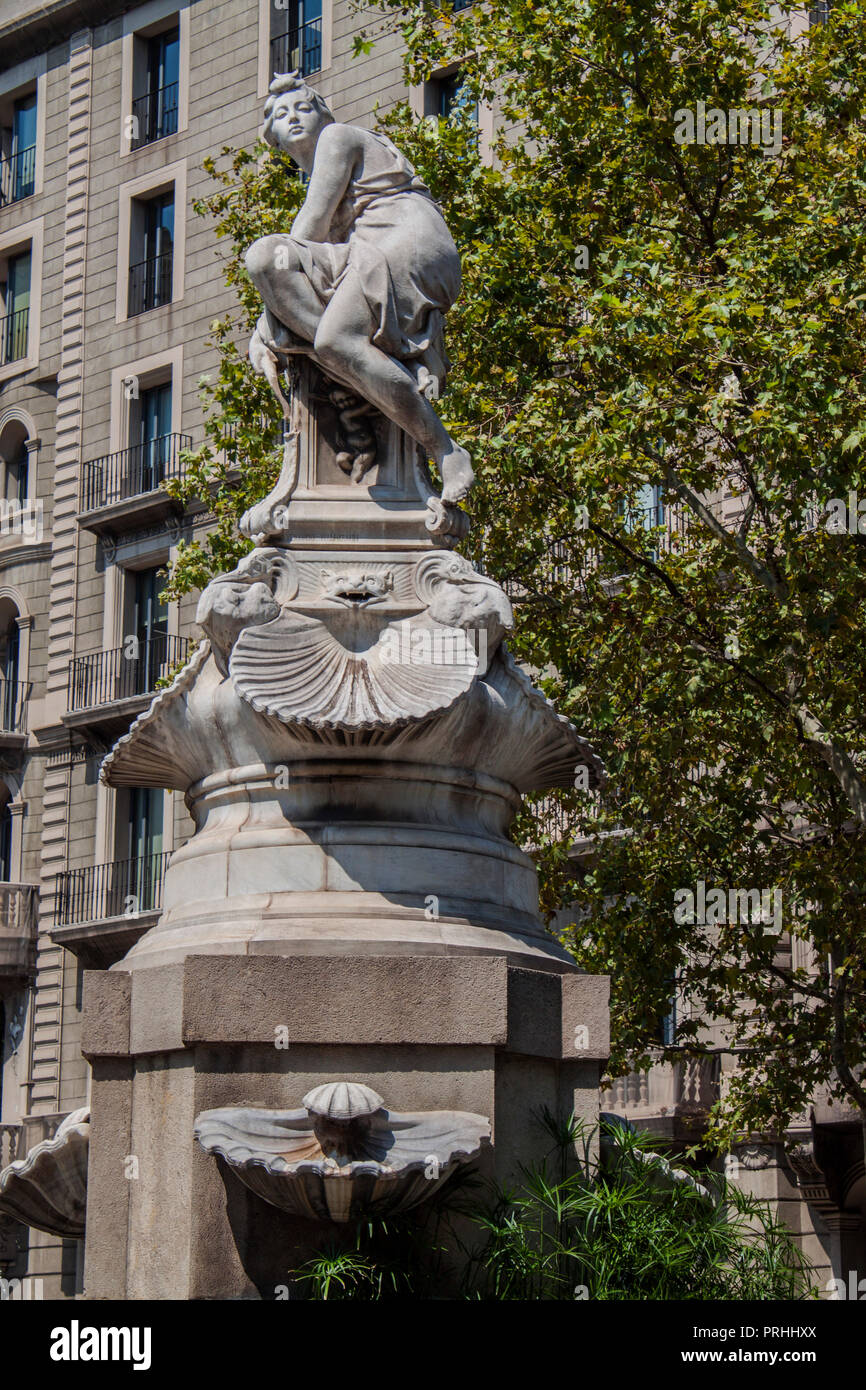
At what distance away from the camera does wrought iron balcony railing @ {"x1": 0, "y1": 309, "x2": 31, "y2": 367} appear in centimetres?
4431

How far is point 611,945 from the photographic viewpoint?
62.1 ft

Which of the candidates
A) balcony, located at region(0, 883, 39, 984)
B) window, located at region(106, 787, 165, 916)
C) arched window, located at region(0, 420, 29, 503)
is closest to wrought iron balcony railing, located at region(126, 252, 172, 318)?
arched window, located at region(0, 420, 29, 503)

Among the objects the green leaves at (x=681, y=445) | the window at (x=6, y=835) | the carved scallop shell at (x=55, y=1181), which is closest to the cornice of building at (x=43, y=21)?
the window at (x=6, y=835)

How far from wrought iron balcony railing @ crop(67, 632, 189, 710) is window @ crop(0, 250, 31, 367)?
7853 millimetres

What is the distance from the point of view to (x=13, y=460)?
43.8 meters

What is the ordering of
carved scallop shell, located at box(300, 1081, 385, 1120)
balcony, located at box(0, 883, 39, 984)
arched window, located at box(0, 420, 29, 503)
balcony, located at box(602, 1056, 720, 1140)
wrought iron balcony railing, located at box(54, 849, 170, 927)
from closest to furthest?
carved scallop shell, located at box(300, 1081, 385, 1120) < balcony, located at box(602, 1056, 720, 1140) < wrought iron balcony railing, located at box(54, 849, 170, 927) < balcony, located at box(0, 883, 39, 984) < arched window, located at box(0, 420, 29, 503)

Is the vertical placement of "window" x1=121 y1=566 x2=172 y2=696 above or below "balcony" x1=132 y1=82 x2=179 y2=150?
below

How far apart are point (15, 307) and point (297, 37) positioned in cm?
924

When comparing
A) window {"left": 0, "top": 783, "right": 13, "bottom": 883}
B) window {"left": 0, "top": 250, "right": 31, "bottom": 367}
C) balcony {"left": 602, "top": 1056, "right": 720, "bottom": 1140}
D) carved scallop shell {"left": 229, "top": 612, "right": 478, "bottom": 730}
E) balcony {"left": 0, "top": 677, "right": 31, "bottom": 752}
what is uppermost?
window {"left": 0, "top": 250, "right": 31, "bottom": 367}

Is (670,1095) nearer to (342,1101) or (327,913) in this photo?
(327,913)

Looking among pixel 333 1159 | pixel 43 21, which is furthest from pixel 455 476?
pixel 43 21

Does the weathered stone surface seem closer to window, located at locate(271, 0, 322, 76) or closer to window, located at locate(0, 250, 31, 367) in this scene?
window, located at locate(271, 0, 322, 76)

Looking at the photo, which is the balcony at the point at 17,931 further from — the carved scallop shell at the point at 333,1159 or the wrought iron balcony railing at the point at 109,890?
the carved scallop shell at the point at 333,1159

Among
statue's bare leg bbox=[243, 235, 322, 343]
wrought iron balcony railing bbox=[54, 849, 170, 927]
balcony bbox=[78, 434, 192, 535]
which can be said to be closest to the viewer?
statue's bare leg bbox=[243, 235, 322, 343]
